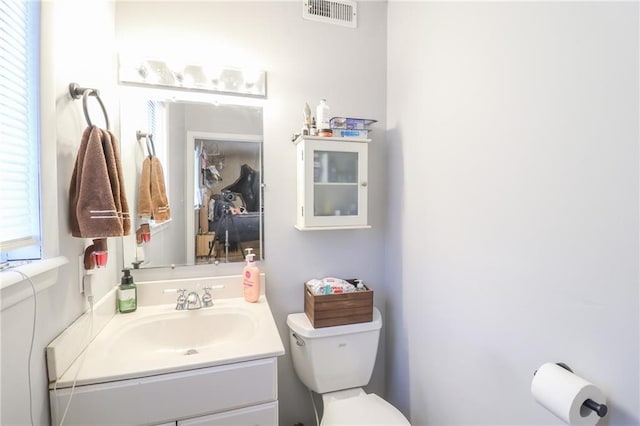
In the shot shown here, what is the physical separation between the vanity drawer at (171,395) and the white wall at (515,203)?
2.40ft

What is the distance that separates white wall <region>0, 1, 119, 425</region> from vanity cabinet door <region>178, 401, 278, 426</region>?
16.3 inches

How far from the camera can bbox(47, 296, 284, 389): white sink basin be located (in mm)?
878

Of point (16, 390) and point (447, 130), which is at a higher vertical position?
point (447, 130)

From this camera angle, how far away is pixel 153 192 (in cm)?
137

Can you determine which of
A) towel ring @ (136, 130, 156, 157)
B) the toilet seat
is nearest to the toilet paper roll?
the toilet seat

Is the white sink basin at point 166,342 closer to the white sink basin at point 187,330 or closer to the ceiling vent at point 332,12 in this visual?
the white sink basin at point 187,330

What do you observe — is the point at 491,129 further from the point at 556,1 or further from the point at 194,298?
the point at 194,298

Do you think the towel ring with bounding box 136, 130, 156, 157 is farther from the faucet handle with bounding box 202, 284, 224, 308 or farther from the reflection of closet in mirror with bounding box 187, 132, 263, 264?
the faucet handle with bounding box 202, 284, 224, 308

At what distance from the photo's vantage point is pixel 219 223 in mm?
1456

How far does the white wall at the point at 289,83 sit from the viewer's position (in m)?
1.37

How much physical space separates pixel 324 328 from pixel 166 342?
681 mm

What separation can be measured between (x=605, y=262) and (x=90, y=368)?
55.5 inches

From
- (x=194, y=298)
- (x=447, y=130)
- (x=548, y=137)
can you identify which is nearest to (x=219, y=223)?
(x=194, y=298)

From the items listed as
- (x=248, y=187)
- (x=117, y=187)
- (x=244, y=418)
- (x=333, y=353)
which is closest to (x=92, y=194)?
(x=117, y=187)
